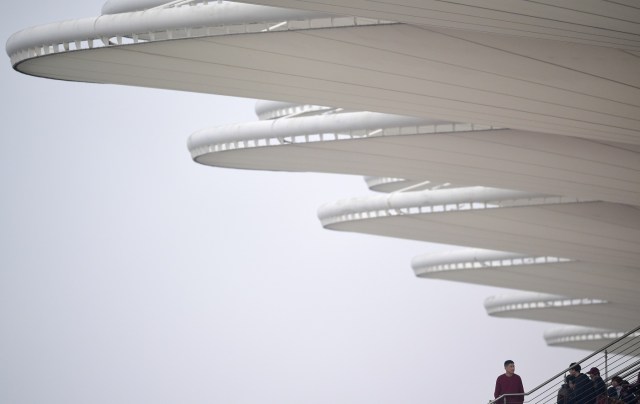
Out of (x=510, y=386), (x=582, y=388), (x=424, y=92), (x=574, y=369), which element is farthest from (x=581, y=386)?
(x=424, y=92)

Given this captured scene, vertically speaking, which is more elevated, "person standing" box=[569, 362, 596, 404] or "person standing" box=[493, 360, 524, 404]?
"person standing" box=[493, 360, 524, 404]

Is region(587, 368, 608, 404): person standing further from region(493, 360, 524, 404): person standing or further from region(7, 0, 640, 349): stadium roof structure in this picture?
region(7, 0, 640, 349): stadium roof structure

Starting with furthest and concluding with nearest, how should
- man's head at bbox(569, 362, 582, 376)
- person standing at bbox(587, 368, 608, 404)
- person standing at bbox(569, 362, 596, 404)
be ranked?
person standing at bbox(569, 362, 596, 404)
man's head at bbox(569, 362, 582, 376)
person standing at bbox(587, 368, 608, 404)

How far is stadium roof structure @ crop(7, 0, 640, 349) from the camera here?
14.7 metres

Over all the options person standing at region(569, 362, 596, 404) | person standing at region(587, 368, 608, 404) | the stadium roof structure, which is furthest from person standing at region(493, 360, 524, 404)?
the stadium roof structure

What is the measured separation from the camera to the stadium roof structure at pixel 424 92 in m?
14.7

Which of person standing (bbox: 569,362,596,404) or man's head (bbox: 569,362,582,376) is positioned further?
person standing (bbox: 569,362,596,404)

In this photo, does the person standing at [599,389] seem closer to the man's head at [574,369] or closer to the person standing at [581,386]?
the person standing at [581,386]

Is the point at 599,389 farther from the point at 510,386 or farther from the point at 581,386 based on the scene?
the point at 510,386

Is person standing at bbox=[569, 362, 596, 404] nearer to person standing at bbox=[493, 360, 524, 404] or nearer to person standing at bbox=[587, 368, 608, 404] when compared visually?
person standing at bbox=[587, 368, 608, 404]

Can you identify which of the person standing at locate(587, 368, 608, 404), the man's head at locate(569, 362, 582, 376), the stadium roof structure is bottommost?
the person standing at locate(587, 368, 608, 404)

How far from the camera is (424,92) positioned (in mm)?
16203

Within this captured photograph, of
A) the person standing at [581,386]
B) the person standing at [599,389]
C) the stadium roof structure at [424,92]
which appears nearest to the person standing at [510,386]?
the person standing at [581,386]

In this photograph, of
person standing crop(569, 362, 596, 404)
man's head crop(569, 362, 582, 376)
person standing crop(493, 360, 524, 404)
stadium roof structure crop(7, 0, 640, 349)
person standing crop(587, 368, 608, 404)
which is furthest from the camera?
person standing crop(493, 360, 524, 404)
